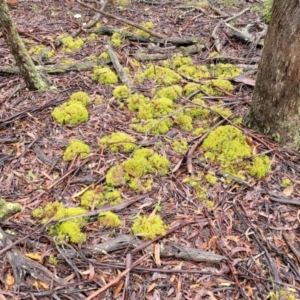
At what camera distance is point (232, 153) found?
3.64 metres

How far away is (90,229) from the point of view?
2.92 meters

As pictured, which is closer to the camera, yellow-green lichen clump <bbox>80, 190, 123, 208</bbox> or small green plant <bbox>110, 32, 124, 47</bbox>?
yellow-green lichen clump <bbox>80, 190, 123, 208</bbox>

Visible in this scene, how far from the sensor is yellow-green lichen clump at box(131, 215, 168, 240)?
2.85 metres

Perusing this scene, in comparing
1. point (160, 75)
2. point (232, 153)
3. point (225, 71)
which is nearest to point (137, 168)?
point (232, 153)

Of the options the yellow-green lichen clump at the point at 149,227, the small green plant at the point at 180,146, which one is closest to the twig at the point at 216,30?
the small green plant at the point at 180,146

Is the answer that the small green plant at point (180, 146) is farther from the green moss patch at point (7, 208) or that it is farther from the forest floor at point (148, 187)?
the green moss patch at point (7, 208)

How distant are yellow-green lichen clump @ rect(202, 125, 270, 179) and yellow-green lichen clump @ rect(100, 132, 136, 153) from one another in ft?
2.61

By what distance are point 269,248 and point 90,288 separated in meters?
1.48

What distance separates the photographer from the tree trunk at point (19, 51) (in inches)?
160

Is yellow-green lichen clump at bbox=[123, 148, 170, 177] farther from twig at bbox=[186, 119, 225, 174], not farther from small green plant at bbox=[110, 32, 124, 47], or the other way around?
small green plant at bbox=[110, 32, 124, 47]

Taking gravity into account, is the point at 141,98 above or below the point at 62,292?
above

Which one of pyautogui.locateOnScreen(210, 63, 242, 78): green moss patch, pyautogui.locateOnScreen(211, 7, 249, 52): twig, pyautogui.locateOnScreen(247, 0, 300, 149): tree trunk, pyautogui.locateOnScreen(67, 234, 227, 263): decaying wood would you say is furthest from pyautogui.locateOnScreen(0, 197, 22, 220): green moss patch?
pyautogui.locateOnScreen(211, 7, 249, 52): twig

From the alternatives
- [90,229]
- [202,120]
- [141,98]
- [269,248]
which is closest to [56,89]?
[141,98]

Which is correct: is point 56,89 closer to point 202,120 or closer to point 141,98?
point 141,98
